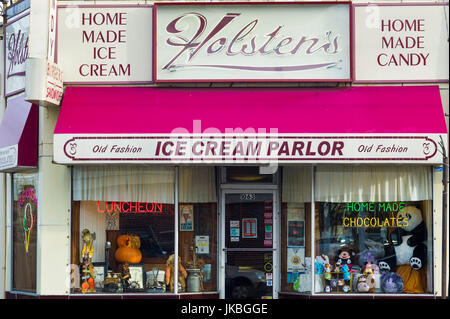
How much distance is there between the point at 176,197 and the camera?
11.6 meters

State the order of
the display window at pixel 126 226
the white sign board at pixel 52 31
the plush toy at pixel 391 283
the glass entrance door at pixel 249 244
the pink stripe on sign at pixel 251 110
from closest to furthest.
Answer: the pink stripe on sign at pixel 251 110 → the white sign board at pixel 52 31 → the plush toy at pixel 391 283 → the display window at pixel 126 226 → the glass entrance door at pixel 249 244

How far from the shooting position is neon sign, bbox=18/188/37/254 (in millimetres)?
11992

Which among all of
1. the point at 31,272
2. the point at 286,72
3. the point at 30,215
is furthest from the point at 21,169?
the point at 286,72

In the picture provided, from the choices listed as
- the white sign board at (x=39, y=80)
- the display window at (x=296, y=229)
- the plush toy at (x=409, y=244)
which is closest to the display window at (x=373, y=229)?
the plush toy at (x=409, y=244)

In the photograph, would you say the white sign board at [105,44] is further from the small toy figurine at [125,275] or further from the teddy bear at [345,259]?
the teddy bear at [345,259]

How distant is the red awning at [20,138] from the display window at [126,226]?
813mm

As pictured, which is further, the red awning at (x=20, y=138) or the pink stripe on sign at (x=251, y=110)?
the red awning at (x=20, y=138)

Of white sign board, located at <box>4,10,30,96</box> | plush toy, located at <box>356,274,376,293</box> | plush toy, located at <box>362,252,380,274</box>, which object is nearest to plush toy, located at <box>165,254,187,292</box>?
plush toy, located at <box>356,274,376,293</box>

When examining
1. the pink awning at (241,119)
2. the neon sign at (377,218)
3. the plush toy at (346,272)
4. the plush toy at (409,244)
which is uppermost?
the pink awning at (241,119)

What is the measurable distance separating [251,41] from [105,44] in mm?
2422

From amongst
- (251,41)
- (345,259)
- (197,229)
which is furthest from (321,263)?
(251,41)

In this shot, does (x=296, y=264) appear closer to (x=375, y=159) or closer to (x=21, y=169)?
(x=375, y=159)

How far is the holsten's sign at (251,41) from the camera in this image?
1146cm

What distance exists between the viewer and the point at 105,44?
11.7 meters
